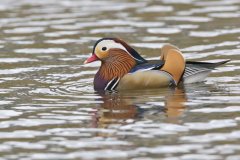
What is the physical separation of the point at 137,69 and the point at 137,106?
53.7 inches

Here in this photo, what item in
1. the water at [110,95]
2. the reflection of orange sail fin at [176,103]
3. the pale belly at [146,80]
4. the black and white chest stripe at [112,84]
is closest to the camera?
the water at [110,95]

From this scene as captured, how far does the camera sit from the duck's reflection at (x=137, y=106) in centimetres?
1145

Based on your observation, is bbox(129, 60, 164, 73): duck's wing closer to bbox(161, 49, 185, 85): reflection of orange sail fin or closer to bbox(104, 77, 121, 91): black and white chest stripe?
bbox(161, 49, 185, 85): reflection of orange sail fin

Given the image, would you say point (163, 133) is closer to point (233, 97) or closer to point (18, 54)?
point (233, 97)

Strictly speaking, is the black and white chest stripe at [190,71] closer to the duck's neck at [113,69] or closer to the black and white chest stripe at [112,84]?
the duck's neck at [113,69]

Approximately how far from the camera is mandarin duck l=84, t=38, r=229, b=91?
1342cm

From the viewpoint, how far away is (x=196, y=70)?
13.8 m

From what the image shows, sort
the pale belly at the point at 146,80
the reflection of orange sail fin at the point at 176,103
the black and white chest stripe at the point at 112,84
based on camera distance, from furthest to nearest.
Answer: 1. the black and white chest stripe at the point at 112,84
2. the pale belly at the point at 146,80
3. the reflection of orange sail fin at the point at 176,103

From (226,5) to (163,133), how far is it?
1054cm

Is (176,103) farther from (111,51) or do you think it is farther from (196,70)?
(111,51)

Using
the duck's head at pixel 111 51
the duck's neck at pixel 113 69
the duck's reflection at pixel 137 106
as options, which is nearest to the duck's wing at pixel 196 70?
the duck's reflection at pixel 137 106

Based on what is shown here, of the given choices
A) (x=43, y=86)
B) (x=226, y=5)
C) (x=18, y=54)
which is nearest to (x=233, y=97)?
(x=43, y=86)

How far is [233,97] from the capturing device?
12.5 meters

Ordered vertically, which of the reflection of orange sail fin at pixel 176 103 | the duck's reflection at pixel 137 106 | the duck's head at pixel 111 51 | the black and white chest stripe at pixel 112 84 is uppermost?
the duck's head at pixel 111 51
